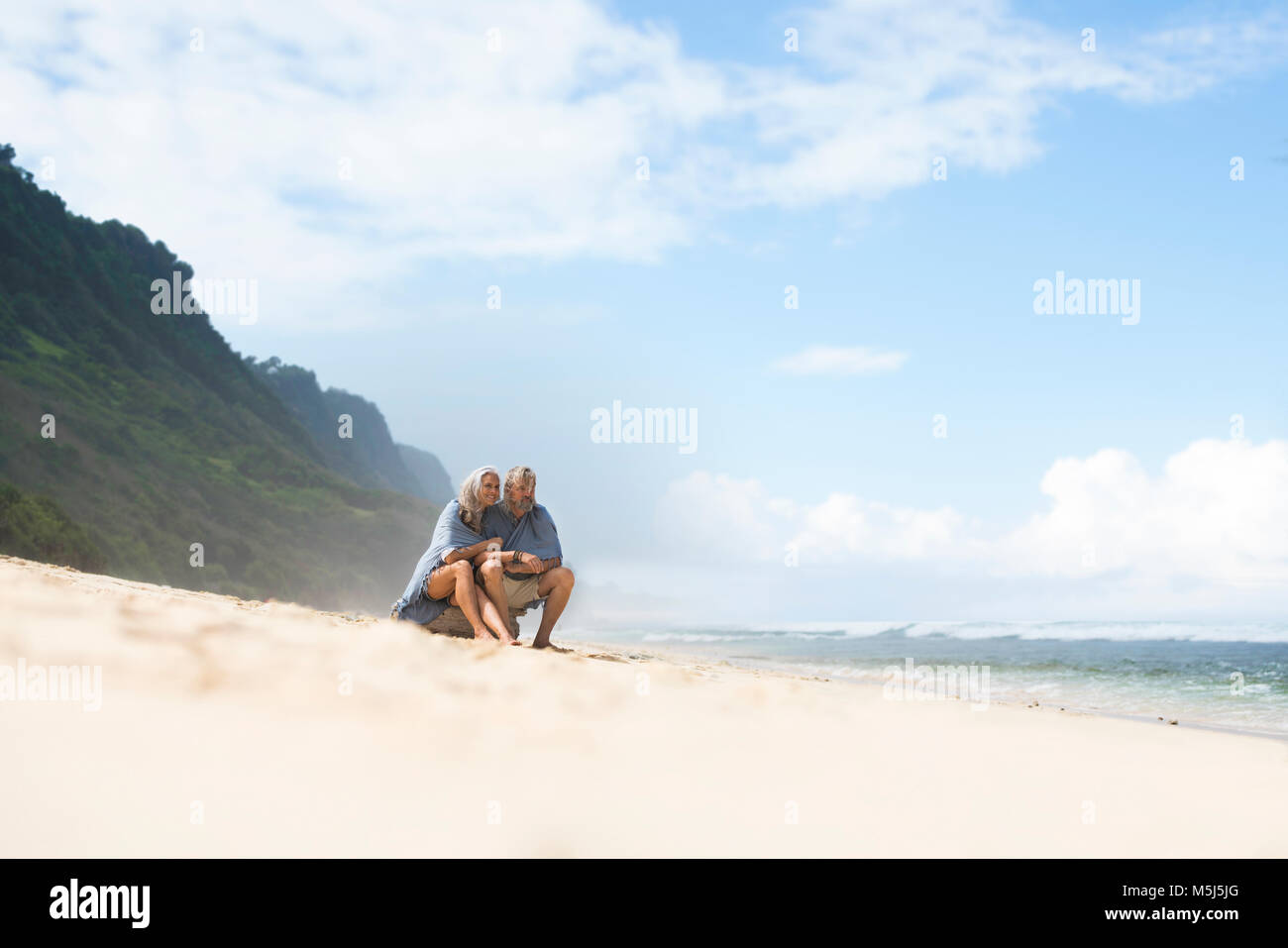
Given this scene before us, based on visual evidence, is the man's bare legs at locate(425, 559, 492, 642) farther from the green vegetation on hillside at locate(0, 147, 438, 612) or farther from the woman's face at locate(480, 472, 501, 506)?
the green vegetation on hillside at locate(0, 147, 438, 612)

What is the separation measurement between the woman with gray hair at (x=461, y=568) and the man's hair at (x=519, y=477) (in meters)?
0.08

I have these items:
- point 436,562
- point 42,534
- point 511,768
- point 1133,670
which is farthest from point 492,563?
point 42,534

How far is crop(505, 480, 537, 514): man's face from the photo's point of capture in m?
6.39

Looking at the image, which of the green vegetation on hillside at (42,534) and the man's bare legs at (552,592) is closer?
the man's bare legs at (552,592)

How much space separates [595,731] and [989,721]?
7.48 feet

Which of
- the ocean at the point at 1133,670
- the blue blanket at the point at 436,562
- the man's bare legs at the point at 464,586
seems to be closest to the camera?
the man's bare legs at the point at 464,586

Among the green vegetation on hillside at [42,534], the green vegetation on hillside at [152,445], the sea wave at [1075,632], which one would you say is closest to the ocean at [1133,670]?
the sea wave at [1075,632]

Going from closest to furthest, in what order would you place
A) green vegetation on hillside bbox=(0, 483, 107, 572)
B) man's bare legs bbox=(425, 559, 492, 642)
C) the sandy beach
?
the sandy beach < man's bare legs bbox=(425, 559, 492, 642) < green vegetation on hillside bbox=(0, 483, 107, 572)

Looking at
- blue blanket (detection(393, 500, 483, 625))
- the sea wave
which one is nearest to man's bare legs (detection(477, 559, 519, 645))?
blue blanket (detection(393, 500, 483, 625))

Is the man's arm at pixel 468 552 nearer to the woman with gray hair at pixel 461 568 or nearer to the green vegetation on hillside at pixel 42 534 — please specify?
the woman with gray hair at pixel 461 568

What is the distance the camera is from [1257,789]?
3.86 meters

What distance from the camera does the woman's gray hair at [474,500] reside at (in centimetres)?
628

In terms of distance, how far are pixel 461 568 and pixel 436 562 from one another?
0.26 meters
